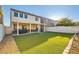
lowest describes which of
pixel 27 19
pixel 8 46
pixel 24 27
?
pixel 8 46

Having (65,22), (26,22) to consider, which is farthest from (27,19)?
(65,22)

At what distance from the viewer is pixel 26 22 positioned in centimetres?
215

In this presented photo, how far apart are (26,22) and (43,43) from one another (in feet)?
1.17

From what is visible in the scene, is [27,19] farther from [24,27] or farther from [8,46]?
[8,46]

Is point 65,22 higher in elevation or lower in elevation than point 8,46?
higher

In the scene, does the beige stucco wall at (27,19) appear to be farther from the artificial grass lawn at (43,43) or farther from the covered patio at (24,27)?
the artificial grass lawn at (43,43)

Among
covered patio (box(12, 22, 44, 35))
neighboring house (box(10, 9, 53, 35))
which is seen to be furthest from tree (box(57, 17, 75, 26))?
covered patio (box(12, 22, 44, 35))

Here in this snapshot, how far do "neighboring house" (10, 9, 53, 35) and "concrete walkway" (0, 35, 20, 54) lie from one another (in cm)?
12

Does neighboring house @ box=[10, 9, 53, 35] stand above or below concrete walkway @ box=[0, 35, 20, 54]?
above

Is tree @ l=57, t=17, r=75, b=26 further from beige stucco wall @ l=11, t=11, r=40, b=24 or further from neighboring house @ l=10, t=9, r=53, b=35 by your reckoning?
beige stucco wall @ l=11, t=11, r=40, b=24

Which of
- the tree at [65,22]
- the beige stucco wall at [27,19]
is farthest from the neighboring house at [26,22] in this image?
the tree at [65,22]

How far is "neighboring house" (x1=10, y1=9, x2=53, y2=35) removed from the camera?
213cm

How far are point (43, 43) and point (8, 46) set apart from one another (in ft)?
1.50
